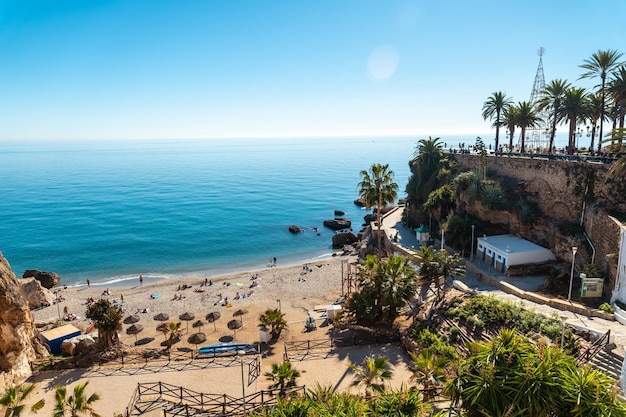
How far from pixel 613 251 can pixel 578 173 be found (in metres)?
8.20

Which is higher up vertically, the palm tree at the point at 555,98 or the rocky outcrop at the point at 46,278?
the palm tree at the point at 555,98

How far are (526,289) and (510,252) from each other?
11.6ft

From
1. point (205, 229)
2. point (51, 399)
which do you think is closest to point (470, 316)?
point (51, 399)

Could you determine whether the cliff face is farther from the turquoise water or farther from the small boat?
the turquoise water

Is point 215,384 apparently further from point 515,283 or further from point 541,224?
point 541,224

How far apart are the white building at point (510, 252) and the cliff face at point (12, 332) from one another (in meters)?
31.7

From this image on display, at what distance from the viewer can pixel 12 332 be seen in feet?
67.6

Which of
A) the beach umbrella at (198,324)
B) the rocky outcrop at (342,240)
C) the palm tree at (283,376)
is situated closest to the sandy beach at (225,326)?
the beach umbrella at (198,324)

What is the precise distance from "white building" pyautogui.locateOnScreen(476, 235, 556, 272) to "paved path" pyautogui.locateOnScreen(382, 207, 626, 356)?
2.78ft

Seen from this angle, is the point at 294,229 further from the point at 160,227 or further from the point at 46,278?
the point at 46,278

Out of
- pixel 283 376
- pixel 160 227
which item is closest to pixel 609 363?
pixel 283 376

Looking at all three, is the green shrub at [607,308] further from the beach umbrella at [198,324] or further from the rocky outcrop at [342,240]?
the rocky outcrop at [342,240]

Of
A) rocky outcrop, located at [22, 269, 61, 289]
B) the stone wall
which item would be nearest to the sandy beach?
rocky outcrop, located at [22, 269, 61, 289]

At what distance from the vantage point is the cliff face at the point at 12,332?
2000 centimetres
